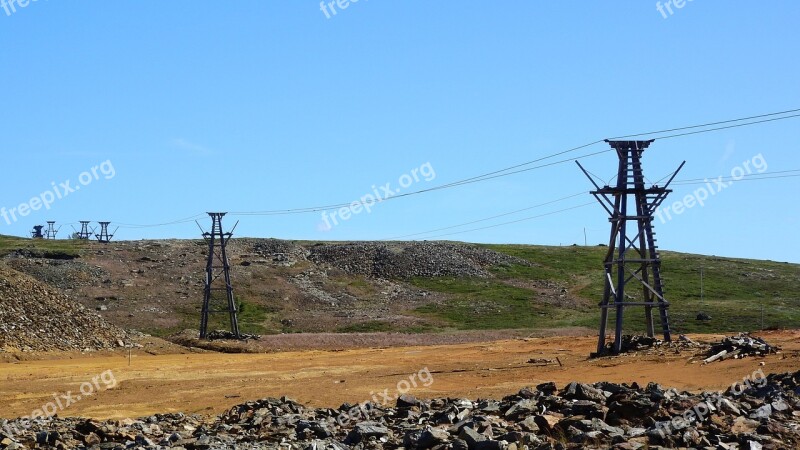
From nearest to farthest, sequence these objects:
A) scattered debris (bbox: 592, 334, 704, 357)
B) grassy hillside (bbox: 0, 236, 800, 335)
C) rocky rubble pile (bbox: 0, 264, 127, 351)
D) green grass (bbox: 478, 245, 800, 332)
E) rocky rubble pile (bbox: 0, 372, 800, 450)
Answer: rocky rubble pile (bbox: 0, 372, 800, 450), scattered debris (bbox: 592, 334, 704, 357), rocky rubble pile (bbox: 0, 264, 127, 351), green grass (bbox: 478, 245, 800, 332), grassy hillside (bbox: 0, 236, 800, 335)

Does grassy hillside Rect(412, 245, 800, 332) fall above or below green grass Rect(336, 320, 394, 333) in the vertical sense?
above

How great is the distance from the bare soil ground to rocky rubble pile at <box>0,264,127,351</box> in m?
2.21

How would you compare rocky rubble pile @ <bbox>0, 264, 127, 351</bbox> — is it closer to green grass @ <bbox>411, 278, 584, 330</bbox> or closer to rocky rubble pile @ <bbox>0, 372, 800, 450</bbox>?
rocky rubble pile @ <bbox>0, 372, 800, 450</bbox>

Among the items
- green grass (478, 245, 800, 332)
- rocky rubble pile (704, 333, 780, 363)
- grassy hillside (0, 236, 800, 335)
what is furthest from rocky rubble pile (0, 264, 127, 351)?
rocky rubble pile (704, 333, 780, 363)

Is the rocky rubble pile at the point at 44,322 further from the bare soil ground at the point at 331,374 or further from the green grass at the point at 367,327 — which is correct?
the green grass at the point at 367,327

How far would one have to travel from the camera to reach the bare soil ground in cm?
2797

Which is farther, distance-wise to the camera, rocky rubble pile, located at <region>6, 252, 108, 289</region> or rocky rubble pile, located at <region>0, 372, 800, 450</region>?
rocky rubble pile, located at <region>6, 252, 108, 289</region>

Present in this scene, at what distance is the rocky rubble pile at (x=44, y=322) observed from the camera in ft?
153

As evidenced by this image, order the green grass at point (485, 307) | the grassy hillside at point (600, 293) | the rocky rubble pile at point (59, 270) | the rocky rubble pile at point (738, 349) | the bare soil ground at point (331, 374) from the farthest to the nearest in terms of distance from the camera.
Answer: the rocky rubble pile at point (59, 270) → the green grass at point (485, 307) → the grassy hillside at point (600, 293) → the rocky rubble pile at point (738, 349) → the bare soil ground at point (331, 374)

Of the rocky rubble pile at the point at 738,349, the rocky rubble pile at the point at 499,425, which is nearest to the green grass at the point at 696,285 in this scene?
the rocky rubble pile at the point at 738,349

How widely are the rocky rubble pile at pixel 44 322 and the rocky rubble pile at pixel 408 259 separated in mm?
39089

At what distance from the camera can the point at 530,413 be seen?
2023cm

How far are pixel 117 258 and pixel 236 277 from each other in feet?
39.2

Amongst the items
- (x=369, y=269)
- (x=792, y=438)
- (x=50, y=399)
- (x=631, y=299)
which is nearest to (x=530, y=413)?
(x=792, y=438)
